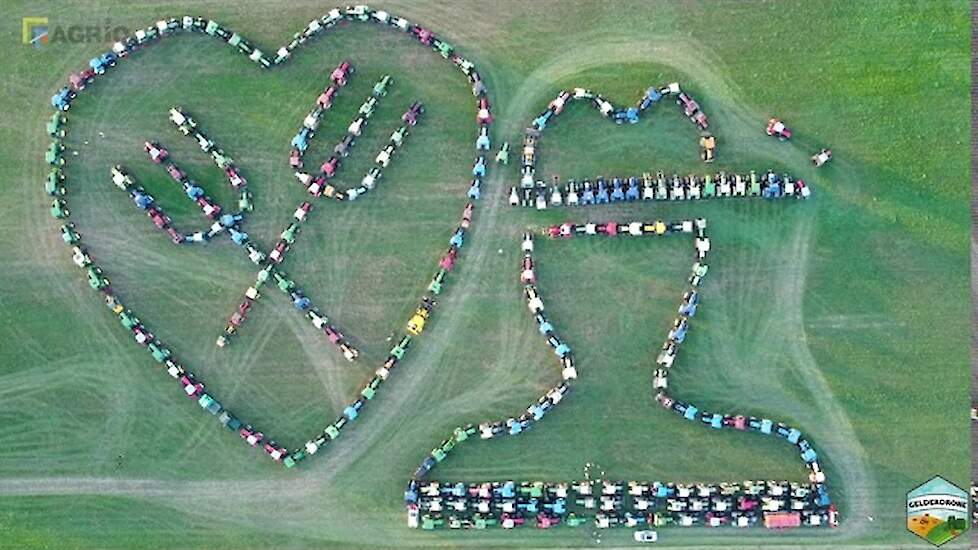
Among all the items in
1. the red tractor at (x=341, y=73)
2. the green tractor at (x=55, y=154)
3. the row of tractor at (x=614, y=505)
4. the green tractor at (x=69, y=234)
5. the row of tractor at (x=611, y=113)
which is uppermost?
the red tractor at (x=341, y=73)

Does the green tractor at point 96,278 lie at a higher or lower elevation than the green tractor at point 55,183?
lower

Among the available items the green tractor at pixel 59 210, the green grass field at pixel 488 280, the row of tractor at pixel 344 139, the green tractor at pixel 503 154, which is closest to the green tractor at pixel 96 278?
the green grass field at pixel 488 280

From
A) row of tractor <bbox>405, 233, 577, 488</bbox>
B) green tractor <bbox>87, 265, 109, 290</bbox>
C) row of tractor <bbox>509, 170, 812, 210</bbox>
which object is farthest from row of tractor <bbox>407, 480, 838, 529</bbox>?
green tractor <bbox>87, 265, 109, 290</bbox>


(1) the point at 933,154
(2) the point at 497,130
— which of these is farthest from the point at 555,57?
(1) the point at 933,154

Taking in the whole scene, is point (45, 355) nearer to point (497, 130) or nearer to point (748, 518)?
point (497, 130)

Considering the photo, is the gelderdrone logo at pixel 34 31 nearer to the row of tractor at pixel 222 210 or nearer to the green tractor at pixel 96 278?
the row of tractor at pixel 222 210

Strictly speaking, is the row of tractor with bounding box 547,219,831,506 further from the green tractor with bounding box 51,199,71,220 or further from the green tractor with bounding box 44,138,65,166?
the green tractor with bounding box 44,138,65,166

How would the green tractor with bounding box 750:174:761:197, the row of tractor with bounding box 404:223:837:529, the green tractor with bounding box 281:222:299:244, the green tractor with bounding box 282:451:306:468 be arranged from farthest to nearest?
the green tractor with bounding box 282:451:306:468 < the green tractor with bounding box 281:222:299:244 < the row of tractor with bounding box 404:223:837:529 < the green tractor with bounding box 750:174:761:197
